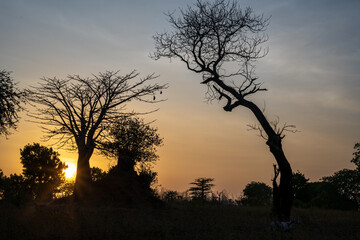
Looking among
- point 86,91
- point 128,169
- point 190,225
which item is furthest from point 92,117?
point 190,225

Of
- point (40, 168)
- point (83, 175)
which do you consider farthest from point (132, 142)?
point (40, 168)

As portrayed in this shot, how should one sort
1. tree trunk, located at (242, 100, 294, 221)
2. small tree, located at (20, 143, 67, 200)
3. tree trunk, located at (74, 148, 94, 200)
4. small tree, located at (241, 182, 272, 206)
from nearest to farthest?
tree trunk, located at (242, 100, 294, 221) < tree trunk, located at (74, 148, 94, 200) < small tree, located at (20, 143, 67, 200) < small tree, located at (241, 182, 272, 206)

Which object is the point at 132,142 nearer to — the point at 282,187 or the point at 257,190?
the point at 282,187

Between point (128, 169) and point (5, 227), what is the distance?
52.8 ft

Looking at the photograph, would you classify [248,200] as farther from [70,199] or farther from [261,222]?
[261,222]

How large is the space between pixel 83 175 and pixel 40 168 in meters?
27.3

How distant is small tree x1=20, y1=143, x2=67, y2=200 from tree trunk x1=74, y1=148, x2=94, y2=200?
2476 centimetres

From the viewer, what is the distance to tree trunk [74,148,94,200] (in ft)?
93.1

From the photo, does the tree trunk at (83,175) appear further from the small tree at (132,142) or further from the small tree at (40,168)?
the small tree at (40,168)

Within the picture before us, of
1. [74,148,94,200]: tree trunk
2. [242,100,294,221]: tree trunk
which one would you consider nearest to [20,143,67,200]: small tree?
[74,148,94,200]: tree trunk

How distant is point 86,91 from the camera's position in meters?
33.9

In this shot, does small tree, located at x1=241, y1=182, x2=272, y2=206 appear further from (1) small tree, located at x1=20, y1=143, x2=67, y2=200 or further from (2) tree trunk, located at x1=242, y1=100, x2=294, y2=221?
(2) tree trunk, located at x1=242, y1=100, x2=294, y2=221

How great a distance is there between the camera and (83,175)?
30.6 meters

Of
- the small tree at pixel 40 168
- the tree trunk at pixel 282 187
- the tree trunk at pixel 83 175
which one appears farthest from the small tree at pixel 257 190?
the tree trunk at pixel 282 187
